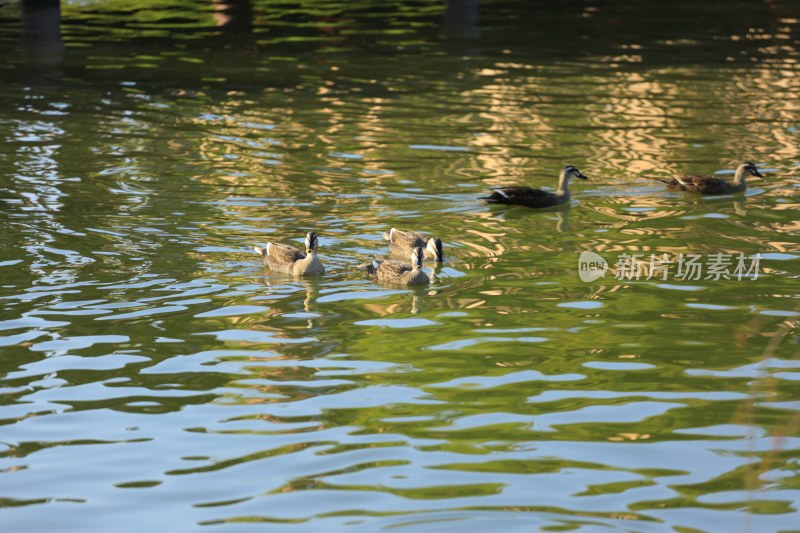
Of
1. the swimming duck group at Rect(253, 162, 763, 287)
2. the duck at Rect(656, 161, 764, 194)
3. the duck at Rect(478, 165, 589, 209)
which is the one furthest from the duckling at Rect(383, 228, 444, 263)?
the duck at Rect(656, 161, 764, 194)

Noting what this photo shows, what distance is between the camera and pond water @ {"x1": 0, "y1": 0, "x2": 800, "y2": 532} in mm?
9258

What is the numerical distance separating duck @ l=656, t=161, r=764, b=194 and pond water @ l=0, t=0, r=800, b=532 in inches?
13.2

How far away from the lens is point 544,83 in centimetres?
2948

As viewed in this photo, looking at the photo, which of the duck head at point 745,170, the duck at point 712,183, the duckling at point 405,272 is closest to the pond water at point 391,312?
the duckling at point 405,272

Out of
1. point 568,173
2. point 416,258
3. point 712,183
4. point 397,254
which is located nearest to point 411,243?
point 397,254

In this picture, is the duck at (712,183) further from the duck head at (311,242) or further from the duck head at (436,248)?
the duck head at (311,242)

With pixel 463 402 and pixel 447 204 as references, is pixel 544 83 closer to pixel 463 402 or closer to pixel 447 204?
pixel 447 204

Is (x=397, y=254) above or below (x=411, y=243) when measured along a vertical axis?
below

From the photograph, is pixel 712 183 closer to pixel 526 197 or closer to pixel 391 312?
pixel 526 197

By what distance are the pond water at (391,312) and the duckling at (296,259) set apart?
214mm

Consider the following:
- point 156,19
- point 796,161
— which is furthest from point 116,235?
point 156,19

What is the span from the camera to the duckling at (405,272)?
1424 centimetres

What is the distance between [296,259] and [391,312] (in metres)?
1.63

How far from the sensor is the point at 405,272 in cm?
1424
